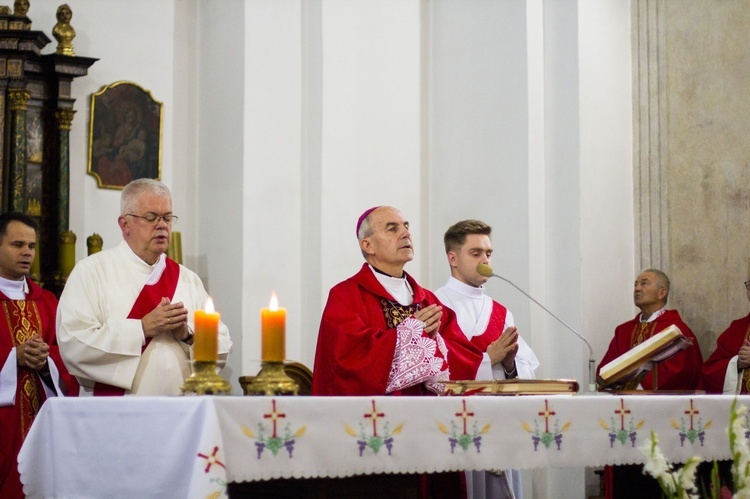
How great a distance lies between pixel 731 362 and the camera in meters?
6.76

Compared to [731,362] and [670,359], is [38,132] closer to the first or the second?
[670,359]

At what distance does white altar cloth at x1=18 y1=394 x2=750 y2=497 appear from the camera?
3.22m

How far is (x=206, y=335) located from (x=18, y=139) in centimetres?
418

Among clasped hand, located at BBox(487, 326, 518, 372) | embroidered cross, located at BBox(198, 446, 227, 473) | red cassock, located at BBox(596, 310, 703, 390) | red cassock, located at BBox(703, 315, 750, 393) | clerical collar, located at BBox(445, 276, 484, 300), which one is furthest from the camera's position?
red cassock, located at BBox(596, 310, 703, 390)

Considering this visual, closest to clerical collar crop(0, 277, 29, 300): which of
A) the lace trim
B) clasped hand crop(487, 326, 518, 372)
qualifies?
the lace trim

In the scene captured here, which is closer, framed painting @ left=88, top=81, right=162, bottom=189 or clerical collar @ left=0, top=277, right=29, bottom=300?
clerical collar @ left=0, top=277, right=29, bottom=300

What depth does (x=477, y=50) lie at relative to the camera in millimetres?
8016

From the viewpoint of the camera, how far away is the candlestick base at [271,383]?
353 cm

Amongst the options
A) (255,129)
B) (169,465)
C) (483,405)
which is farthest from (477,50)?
(169,465)

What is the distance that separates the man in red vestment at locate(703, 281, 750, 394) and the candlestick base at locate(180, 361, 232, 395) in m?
4.14

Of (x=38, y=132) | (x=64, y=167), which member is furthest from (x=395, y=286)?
(x=38, y=132)

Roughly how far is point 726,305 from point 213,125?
4.03 metres

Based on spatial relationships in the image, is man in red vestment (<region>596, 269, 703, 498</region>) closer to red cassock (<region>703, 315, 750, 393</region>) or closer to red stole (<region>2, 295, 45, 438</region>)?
red cassock (<region>703, 315, 750, 393</region>)

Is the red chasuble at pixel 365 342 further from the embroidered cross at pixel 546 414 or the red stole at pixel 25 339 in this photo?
the red stole at pixel 25 339
